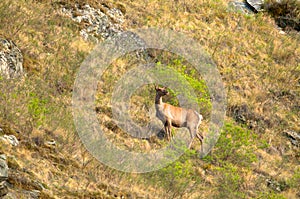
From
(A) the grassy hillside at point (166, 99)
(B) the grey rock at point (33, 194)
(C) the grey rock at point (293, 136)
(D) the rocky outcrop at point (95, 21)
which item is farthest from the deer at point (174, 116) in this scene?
(B) the grey rock at point (33, 194)

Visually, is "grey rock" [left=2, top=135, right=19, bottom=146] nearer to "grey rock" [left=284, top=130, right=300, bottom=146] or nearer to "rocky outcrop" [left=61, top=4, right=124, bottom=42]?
"rocky outcrop" [left=61, top=4, right=124, bottom=42]

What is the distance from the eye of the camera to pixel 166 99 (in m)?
16.2

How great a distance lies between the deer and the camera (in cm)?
1425

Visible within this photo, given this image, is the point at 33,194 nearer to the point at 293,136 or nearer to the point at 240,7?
the point at 293,136

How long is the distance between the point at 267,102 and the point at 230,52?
Answer: 3.00 m

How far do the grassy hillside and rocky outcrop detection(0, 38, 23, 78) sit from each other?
36cm

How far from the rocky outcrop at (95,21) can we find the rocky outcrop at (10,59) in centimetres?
444

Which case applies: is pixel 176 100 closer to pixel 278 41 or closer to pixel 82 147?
pixel 82 147

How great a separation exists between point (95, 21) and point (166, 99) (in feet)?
14.6

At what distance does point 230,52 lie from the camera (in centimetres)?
2116

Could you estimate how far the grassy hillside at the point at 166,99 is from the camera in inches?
336

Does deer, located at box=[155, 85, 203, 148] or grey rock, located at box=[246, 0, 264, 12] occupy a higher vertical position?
grey rock, located at box=[246, 0, 264, 12]

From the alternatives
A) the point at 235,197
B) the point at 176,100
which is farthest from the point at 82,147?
the point at 176,100

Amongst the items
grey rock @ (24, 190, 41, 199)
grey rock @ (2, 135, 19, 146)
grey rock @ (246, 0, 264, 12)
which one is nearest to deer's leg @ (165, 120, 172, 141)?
grey rock @ (2, 135, 19, 146)
